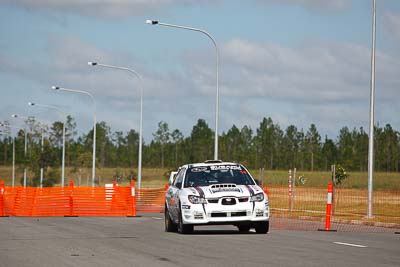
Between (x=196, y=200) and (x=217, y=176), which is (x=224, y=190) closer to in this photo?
(x=196, y=200)

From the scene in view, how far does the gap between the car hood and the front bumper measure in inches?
10.0

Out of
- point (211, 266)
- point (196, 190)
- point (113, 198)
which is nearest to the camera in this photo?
point (211, 266)

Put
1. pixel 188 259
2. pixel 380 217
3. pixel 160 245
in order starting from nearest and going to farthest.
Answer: pixel 188 259
pixel 160 245
pixel 380 217

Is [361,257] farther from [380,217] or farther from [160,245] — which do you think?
[380,217]

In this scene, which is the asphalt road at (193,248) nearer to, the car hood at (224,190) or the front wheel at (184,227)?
the front wheel at (184,227)

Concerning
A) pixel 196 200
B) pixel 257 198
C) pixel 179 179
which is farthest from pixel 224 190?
pixel 179 179

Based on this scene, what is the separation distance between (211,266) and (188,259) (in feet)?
4.27

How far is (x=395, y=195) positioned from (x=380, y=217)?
8000 mm

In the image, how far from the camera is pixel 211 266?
14766 millimetres

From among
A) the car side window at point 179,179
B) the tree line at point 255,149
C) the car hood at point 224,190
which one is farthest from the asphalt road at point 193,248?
the tree line at point 255,149

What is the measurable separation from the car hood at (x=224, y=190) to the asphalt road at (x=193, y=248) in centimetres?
97

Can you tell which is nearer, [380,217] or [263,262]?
[263,262]

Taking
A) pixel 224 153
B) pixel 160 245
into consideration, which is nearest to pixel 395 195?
pixel 160 245

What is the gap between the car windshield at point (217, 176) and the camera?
77.9 ft
